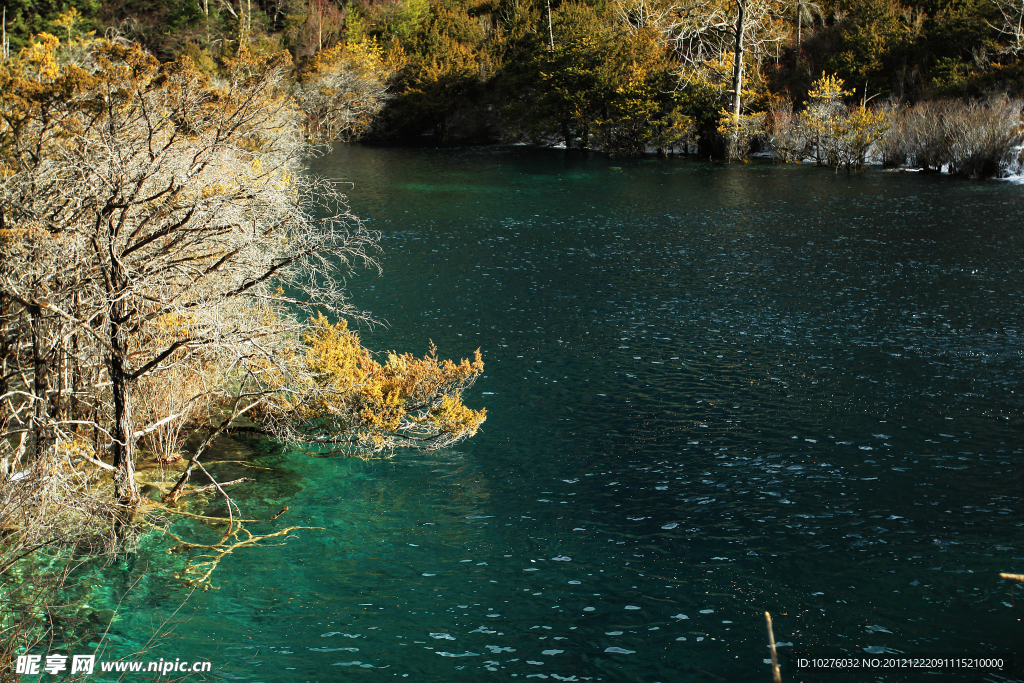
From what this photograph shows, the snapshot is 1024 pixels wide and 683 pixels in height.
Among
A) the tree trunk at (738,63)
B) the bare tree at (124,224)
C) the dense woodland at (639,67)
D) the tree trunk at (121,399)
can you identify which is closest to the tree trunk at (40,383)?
the bare tree at (124,224)

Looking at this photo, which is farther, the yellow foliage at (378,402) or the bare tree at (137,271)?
the yellow foliage at (378,402)

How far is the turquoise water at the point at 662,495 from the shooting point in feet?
30.5

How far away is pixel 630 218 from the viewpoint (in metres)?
34.1

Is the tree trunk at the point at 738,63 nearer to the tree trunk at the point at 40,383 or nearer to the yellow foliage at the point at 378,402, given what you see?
the yellow foliage at the point at 378,402

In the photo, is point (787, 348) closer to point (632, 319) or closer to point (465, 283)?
point (632, 319)

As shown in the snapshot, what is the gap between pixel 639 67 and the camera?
56531mm

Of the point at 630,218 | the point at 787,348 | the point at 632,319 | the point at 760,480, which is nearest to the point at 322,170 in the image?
the point at 630,218

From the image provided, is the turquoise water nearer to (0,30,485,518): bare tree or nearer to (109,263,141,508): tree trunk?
(109,263,141,508): tree trunk

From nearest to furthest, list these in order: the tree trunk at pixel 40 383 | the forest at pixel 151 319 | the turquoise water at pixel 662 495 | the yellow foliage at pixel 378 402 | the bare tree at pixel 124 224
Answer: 1. the turquoise water at pixel 662 495
2. the forest at pixel 151 319
3. the bare tree at pixel 124 224
4. the tree trunk at pixel 40 383
5. the yellow foliage at pixel 378 402

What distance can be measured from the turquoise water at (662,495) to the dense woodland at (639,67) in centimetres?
1855

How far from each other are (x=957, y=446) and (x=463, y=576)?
852 cm

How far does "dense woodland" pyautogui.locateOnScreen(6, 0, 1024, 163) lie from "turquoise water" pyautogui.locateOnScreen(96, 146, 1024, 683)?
18.6 meters

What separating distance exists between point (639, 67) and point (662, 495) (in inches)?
1930

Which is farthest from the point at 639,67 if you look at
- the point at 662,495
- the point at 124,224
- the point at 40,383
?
the point at 40,383
